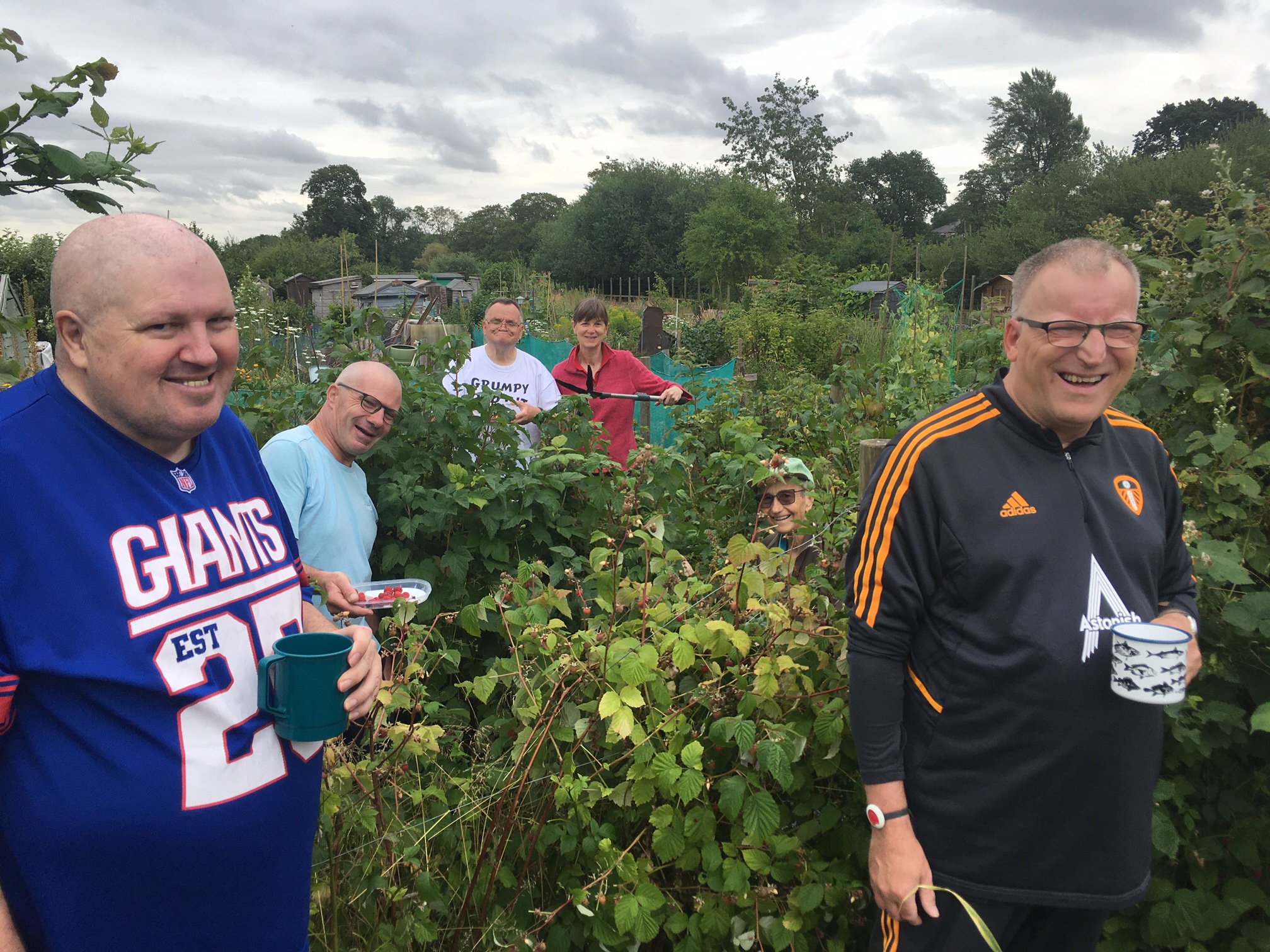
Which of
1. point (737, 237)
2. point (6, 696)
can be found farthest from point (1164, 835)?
point (737, 237)

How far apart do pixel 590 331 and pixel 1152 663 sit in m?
4.08

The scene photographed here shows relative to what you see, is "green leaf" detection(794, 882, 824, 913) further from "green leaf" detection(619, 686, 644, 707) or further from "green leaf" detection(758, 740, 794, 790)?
"green leaf" detection(619, 686, 644, 707)

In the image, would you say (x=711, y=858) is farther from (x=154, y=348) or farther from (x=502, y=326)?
(x=502, y=326)

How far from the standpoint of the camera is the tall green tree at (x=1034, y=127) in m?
59.6

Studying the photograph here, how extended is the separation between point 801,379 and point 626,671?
18.4 ft

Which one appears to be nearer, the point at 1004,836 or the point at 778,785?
the point at 1004,836

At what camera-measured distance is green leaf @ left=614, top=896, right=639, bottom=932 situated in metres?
1.69

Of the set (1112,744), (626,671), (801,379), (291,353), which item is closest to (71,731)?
(626,671)

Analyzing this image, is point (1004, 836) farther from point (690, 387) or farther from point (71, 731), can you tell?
point (690, 387)

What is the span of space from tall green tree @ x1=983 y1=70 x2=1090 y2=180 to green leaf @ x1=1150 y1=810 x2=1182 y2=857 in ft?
220

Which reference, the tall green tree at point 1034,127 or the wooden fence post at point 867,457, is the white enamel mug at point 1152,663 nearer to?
the wooden fence post at point 867,457

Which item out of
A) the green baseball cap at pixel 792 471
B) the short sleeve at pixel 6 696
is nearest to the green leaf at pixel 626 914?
the short sleeve at pixel 6 696

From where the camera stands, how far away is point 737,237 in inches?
1478

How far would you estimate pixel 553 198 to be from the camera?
3310 inches
